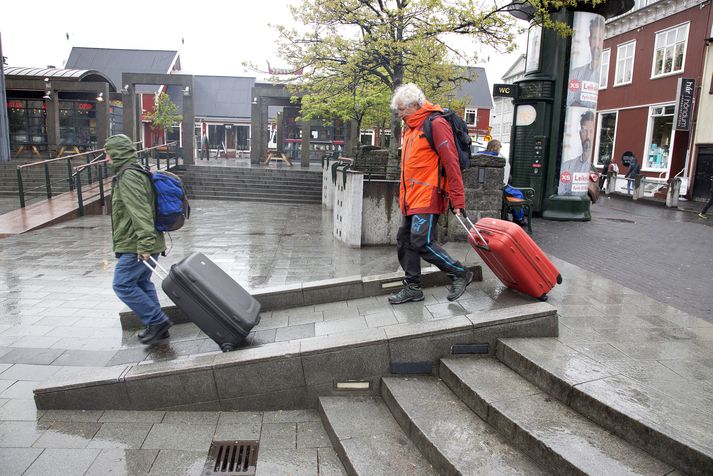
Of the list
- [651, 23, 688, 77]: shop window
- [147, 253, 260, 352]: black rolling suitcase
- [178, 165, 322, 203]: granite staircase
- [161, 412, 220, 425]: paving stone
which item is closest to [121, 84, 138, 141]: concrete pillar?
[178, 165, 322, 203]: granite staircase

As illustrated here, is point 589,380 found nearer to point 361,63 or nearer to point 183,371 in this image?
point 183,371

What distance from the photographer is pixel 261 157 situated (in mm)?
26719

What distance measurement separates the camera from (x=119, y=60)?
44.1 meters

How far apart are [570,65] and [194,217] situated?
33.2 feet

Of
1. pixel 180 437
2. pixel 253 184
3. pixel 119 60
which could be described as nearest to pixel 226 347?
pixel 180 437

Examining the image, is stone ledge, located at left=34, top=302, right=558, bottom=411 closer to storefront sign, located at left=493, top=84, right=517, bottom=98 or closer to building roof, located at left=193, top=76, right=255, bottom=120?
storefront sign, located at left=493, top=84, right=517, bottom=98

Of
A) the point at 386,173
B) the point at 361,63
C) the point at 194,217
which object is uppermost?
the point at 361,63

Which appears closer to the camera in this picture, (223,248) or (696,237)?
(223,248)

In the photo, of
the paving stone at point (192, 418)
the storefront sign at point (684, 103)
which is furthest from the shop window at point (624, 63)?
the paving stone at point (192, 418)

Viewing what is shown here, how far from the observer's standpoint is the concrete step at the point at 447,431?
9.60 feet

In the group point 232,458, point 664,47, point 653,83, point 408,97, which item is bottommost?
point 232,458

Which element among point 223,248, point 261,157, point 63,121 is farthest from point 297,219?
point 63,121

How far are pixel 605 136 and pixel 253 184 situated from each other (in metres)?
21.0

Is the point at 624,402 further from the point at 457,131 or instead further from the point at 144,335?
the point at 144,335
